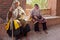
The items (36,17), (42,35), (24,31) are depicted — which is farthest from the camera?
(36,17)

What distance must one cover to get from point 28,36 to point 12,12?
75 centimetres

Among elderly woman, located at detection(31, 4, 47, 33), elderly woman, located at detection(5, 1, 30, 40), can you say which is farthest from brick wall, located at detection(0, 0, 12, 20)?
elderly woman, located at detection(31, 4, 47, 33)

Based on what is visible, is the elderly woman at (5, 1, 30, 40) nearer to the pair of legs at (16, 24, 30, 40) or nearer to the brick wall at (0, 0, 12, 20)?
the pair of legs at (16, 24, 30, 40)

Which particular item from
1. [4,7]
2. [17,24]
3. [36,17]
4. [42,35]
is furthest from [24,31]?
[4,7]

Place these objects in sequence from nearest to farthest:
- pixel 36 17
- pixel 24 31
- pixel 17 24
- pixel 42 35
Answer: pixel 17 24 < pixel 24 31 < pixel 42 35 < pixel 36 17

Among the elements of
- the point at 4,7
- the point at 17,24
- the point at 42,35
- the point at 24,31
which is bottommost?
the point at 42,35

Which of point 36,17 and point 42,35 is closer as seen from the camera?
point 42,35

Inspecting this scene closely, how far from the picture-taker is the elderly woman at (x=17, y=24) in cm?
464

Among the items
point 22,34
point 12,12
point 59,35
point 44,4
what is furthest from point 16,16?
point 44,4

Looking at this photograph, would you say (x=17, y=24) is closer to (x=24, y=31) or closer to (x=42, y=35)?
(x=24, y=31)

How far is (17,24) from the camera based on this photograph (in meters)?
4.65

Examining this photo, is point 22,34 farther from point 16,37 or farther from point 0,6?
point 0,6

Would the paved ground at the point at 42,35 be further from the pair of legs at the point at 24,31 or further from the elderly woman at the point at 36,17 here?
the elderly woman at the point at 36,17

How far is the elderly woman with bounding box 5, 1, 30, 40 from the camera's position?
464 cm
